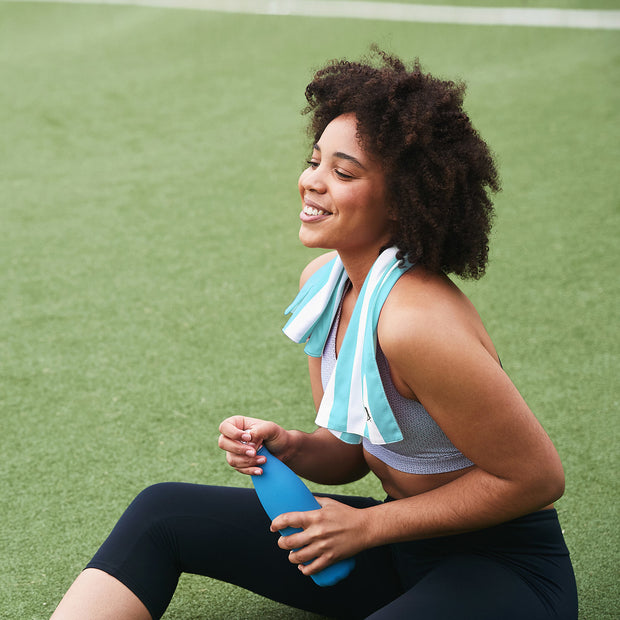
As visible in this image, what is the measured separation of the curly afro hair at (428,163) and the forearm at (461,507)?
1.28ft

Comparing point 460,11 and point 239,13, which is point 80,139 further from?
point 460,11

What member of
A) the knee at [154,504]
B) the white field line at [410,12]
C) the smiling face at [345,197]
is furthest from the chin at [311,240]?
the white field line at [410,12]

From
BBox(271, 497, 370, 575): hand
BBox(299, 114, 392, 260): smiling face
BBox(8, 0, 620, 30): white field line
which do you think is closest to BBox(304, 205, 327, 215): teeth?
BBox(299, 114, 392, 260): smiling face

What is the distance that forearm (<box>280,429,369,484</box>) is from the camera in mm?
1761

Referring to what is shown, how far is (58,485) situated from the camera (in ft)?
8.16

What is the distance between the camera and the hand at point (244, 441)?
1.59 meters

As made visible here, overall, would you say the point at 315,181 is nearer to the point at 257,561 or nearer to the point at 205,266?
the point at 257,561

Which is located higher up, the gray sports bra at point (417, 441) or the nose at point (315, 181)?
the nose at point (315, 181)

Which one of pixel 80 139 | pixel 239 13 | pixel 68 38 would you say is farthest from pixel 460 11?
pixel 80 139

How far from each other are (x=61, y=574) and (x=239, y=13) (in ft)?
22.8

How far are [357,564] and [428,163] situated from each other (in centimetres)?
80

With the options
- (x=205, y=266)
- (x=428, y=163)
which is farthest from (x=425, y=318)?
(x=205, y=266)

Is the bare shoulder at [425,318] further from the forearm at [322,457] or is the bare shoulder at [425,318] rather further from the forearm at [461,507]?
the forearm at [322,457]

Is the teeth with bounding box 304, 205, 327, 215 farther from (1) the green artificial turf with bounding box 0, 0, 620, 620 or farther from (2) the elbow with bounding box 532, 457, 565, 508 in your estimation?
(1) the green artificial turf with bounding box 0, 0, 620, 620
